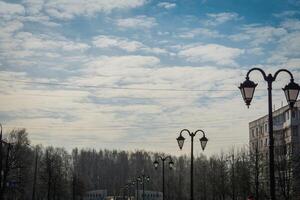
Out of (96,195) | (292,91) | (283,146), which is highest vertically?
(283,146)

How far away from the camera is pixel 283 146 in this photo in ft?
193

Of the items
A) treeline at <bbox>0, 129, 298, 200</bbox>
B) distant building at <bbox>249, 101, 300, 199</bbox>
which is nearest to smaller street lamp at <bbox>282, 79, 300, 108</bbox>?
distant building at <bbox>249, 101, 300, 199</bbox>

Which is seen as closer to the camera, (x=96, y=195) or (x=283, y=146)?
(x=283, y=146)

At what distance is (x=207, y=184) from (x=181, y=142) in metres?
69.3

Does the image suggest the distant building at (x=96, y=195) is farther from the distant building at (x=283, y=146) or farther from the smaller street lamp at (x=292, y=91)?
the smaller street lamp at (x=292, y=91)

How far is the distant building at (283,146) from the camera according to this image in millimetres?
55750

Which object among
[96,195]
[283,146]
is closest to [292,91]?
[283,146]

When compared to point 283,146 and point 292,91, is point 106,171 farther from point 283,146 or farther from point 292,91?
point 292,91

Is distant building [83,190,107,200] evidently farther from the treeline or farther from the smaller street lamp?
the smaller street lamp

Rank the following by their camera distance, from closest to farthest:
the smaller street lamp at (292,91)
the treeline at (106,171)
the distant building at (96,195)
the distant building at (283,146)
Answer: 1. the smaller street lamp at (292,91)
2. the distant building at (283,146)
3. the treeline at (106,171)
4. the distant building at (96,195)

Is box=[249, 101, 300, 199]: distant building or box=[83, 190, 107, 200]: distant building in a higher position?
box=[249, 101, 300, 199]: distant building

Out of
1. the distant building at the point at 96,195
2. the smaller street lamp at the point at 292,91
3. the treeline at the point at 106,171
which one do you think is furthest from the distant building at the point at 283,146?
the distant building at the point at 96,195

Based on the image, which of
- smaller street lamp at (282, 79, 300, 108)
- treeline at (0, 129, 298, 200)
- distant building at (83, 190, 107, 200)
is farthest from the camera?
distant building at (83, 190, 107, 200)

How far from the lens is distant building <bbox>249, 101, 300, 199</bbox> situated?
55.8 meters
